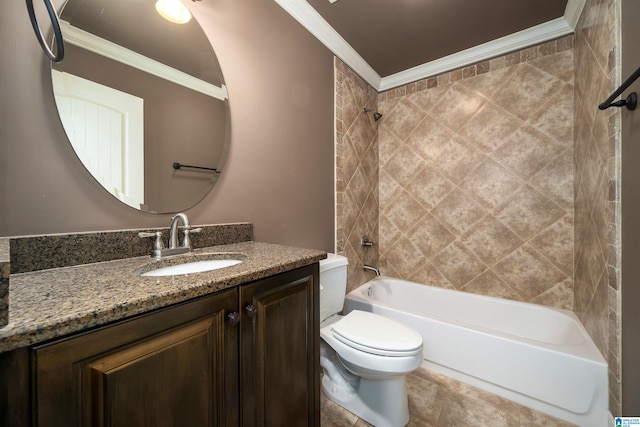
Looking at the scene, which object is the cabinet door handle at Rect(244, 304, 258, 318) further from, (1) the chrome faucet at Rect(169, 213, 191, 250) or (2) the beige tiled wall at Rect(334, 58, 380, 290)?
(2) the beige tiled wall at Rect(334, 58, 380, 290)

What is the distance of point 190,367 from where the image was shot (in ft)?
1.97

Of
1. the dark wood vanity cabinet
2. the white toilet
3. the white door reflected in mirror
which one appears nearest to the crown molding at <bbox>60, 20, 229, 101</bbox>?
the white door reflected in mirror

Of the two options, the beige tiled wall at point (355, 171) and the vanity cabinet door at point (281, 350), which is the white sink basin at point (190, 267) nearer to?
the vanity cabinet door at point (281, 350)

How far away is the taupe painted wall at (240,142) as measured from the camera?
736 millimetres

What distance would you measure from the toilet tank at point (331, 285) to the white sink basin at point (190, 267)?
577 millimetres

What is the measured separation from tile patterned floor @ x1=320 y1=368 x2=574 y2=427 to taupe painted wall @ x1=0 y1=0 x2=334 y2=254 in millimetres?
1012

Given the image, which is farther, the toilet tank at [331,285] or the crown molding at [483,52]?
the crown molding at [483,52]

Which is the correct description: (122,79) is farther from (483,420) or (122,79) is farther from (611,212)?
(483,420)

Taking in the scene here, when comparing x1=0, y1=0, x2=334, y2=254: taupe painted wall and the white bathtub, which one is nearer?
x1=0, y1=0, x2=334, y2=254: taupe painted wall

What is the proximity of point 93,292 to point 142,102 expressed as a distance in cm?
81

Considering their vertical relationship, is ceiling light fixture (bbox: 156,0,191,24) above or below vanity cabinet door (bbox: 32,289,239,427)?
above

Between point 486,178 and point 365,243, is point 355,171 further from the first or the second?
point 486,178

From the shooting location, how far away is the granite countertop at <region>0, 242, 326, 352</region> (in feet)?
1.30

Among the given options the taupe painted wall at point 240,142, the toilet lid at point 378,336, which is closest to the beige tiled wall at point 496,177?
the taupe painted wall at point 240,142
